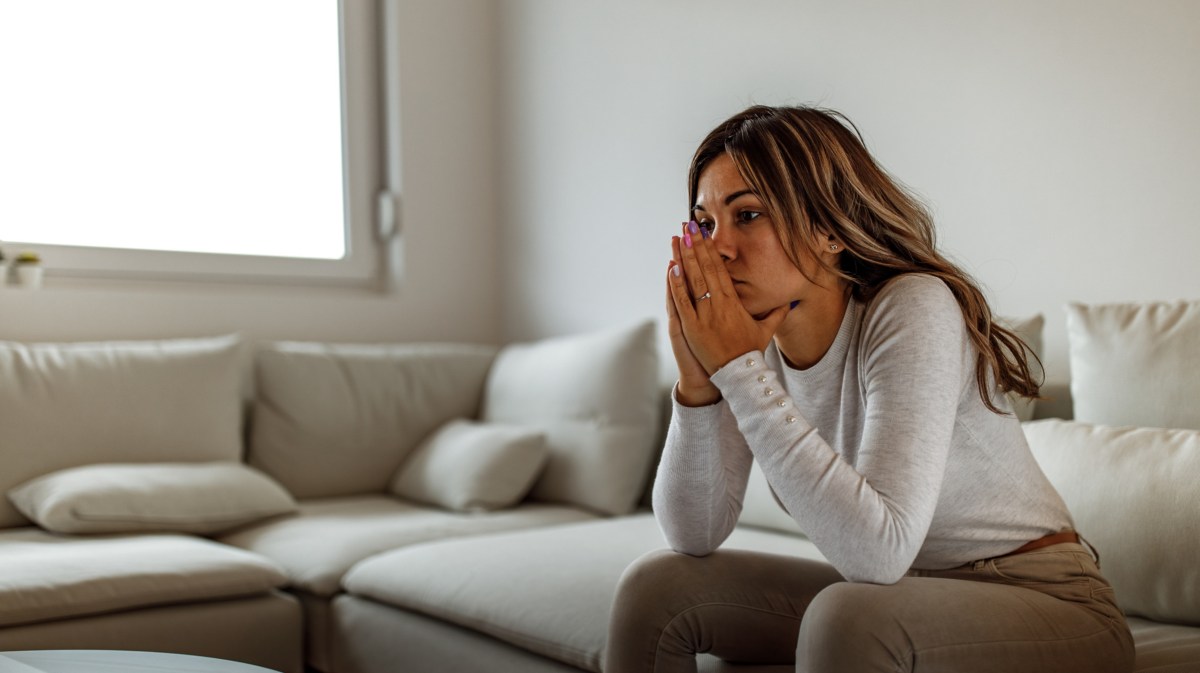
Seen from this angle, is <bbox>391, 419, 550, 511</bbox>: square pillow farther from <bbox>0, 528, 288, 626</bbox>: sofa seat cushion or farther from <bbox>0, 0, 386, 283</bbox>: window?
<bbox>0, 0, 386, 283</bbox>: window

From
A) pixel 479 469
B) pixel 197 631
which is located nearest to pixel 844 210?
pixel 197 631

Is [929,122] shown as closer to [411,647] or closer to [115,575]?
[411,647]

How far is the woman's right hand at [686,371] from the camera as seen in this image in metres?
1.34

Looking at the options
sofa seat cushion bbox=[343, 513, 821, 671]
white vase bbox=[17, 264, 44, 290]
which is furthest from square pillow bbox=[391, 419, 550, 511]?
white vase bbox=[17, 264, 44, 290]

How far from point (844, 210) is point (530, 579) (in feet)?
2.94

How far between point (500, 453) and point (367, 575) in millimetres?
638

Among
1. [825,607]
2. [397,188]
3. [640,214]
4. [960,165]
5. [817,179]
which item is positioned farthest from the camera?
[397,188]

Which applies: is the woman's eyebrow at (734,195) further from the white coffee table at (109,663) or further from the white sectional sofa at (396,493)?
the white coffee table at (109,663)

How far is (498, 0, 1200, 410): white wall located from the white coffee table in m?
1.62

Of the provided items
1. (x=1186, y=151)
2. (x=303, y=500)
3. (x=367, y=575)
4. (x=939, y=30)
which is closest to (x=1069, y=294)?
(x=1186, y=151)

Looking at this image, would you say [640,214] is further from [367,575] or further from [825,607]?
[825,607]

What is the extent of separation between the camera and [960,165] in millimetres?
2307

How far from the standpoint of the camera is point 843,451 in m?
1.36

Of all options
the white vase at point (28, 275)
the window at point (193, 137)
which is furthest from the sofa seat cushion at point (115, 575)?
the window at point (193, 137)
